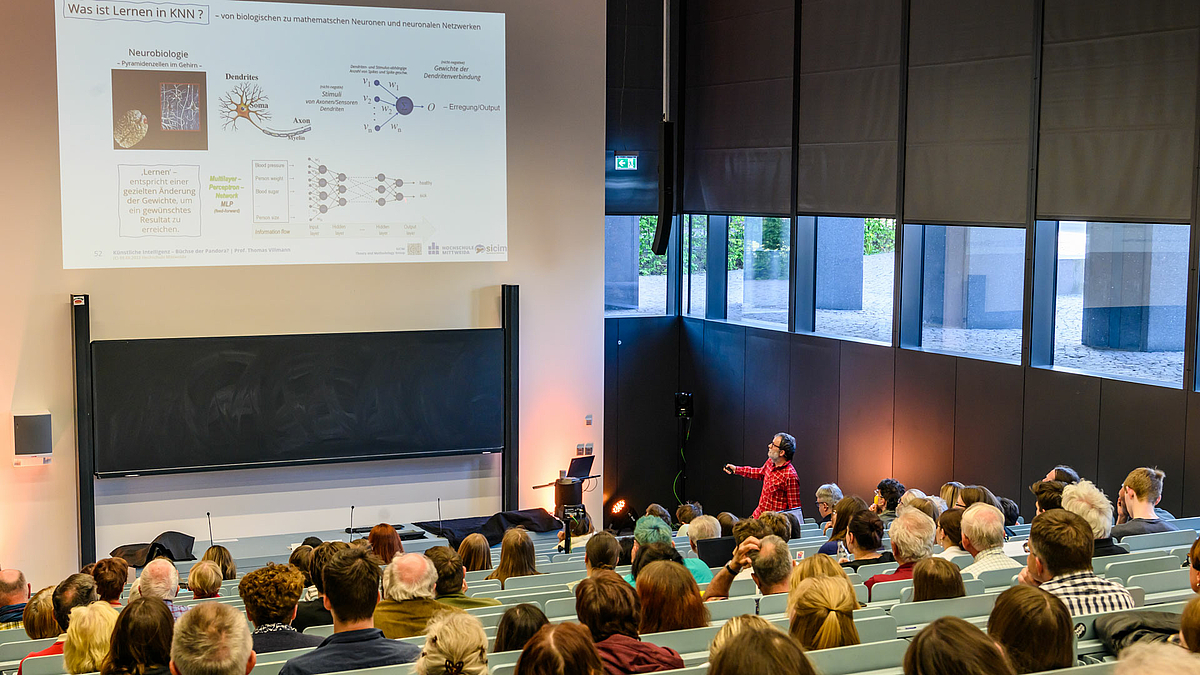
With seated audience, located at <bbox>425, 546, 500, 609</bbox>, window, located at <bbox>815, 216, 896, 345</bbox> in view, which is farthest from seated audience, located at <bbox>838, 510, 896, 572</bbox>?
window, located at <bbox>815, 216, 896, 345</bbox>

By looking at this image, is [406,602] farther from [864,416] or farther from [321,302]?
[864,416]

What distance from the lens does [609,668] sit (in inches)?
122

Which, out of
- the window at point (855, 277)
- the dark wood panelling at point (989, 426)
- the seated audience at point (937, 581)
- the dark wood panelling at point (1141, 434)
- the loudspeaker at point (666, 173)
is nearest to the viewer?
the seated audience at point (937, 581)

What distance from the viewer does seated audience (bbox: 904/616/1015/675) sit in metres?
2.16

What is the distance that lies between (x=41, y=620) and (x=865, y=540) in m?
3.63

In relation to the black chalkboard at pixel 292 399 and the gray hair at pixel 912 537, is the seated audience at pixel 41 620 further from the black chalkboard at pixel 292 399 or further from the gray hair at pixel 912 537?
the black chalkboard at pixel 292 399

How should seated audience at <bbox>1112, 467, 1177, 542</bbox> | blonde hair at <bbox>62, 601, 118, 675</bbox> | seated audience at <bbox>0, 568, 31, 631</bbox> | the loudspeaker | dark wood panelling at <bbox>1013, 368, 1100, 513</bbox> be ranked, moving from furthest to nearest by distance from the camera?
the loudspeaker < dark wood panelling at <bbox>1013, 368, 1100, 513</bbox> < seated audience at <bbox>1112, 467, 1177, 542</bbox> < seated audience at <bbox>0, 568, 31, 631</bbox> < blonde hair at <bbox>62, 601, 118, 675</bbox>

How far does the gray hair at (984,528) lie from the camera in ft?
15.6

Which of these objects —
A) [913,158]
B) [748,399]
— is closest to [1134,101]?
[913,158]

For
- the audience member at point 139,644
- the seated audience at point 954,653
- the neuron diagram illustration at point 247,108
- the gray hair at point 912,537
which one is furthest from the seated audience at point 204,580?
the neuron diagram illustration at point 247,108

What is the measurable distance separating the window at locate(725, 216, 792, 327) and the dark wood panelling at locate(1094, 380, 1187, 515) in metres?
3.77

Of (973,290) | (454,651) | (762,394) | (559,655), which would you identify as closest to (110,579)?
(454,651)

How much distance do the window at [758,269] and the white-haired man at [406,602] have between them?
24.0 ft

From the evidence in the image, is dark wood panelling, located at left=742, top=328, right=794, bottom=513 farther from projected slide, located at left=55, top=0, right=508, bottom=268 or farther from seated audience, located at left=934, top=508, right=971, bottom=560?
seated audience, located at left=934, top=508, right=971, bottom=560
